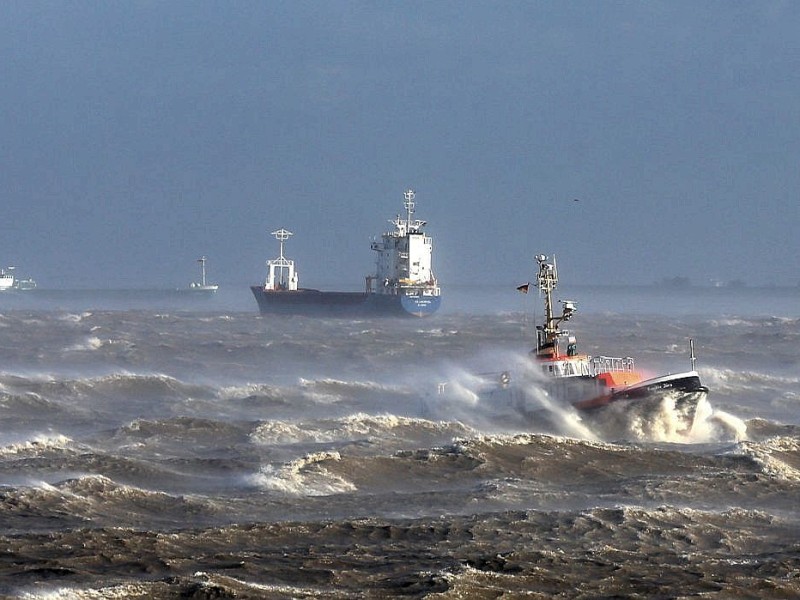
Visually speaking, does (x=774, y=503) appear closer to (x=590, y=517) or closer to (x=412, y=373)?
(x=590, y=517)

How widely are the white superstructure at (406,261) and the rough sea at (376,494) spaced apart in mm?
66177

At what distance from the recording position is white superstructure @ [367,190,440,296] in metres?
109

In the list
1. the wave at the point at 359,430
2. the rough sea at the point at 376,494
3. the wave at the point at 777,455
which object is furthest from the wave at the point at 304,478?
the wave at the point at 777,455

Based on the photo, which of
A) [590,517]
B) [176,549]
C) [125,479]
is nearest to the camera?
[176,549]

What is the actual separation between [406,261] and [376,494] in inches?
3543

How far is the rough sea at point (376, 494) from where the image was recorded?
→ 13539 mm

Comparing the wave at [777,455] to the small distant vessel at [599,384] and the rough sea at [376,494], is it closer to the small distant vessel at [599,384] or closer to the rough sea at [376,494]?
the rough sea at [376,494]

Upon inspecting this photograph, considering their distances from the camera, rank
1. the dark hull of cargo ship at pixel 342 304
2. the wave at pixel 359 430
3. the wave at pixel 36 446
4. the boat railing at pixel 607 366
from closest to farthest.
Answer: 1. the wave at pixel 36 446
2. the wave at pixel 359 430
3. the boat railing at pixel 607 366
4. the dark hull of cargo ship at pixel 342 304

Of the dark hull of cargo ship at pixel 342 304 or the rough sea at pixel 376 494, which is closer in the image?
the rough sea at pixel 376 494

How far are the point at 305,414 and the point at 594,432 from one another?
9.30m

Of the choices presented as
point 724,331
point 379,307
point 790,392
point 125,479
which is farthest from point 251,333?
point 125,479

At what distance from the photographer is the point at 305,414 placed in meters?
33.3

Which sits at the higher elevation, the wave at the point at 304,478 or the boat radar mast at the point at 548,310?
the boat radar mast at the point at 548,310

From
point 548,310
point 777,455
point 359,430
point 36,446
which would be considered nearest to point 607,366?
point 548,310
